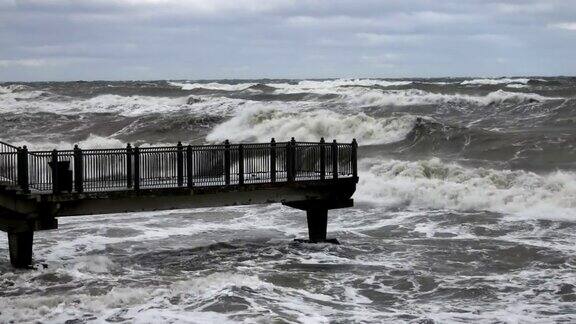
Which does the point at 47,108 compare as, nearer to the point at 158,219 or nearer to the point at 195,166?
the point at 158,219

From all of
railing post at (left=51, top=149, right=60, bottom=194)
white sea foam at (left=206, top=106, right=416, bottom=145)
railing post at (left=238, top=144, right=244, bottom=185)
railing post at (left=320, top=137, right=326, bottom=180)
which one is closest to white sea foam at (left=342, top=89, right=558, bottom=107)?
white sea foam at (left=206, top=106, right=416, bottom=145)

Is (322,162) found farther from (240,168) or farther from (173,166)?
(173,166)

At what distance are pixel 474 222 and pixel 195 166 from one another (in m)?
8.74

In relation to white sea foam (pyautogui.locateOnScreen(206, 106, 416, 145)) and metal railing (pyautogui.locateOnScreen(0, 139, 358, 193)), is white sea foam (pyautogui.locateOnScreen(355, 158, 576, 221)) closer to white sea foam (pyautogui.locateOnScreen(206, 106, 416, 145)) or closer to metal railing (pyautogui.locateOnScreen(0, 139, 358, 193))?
metal railing (pyautogui.locateOnScreen(0, 139, 358, 193))

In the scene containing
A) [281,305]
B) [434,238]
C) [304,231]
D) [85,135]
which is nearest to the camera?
[281,305]

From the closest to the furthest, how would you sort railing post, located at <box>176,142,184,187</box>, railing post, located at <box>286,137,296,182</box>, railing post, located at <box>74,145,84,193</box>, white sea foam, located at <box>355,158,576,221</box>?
railing post, located at <box>74,145,84,193</box> → railing post, located at <box>176,142,184,187</box> → railing post, located at <box>286,137,296,182</box> → white sea foam, located at <box>355,158,576,221</box>

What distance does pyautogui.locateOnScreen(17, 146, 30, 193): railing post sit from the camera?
18.2 m

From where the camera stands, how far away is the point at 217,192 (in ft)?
66.6

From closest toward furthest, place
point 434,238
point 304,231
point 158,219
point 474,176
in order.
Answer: point 434,238 → point 304,231 → point 158,219 → point 474,176

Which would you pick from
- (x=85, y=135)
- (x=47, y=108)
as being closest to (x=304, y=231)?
(x=85, y=135)

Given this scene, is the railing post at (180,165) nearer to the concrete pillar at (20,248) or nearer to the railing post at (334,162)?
the concrete pillar at (20,248)

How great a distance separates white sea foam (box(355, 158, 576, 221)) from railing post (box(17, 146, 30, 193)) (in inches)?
550

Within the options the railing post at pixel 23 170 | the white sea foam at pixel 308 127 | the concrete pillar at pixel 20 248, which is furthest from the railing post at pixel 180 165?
the white sea foam at pixel 308 127

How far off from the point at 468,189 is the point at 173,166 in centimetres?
1303
